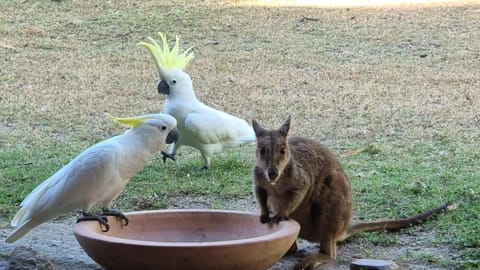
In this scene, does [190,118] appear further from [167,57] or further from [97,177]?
[97,177]

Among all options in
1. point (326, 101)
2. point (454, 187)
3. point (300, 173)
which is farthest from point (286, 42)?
point (300, 173)

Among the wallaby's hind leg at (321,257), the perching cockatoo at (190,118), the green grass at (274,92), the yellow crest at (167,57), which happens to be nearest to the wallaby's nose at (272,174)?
the wallaby's hind leg at (321,257)

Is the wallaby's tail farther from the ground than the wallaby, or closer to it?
closer to it

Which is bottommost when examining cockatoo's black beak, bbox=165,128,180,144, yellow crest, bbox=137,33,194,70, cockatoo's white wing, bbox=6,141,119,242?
cockatoo's white wing, bbox=6,141,119,242

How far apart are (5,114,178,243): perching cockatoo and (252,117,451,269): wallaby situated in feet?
1.51

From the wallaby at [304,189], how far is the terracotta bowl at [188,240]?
109mm

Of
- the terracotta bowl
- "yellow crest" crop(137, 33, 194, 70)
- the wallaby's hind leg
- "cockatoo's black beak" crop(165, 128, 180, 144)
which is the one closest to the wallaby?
the wallaby's hind leg

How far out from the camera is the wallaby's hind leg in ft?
12.6

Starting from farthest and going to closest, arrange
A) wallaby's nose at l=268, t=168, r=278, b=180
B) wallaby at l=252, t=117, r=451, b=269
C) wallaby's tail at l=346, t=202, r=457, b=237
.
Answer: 1. wallaby's tail at l=346, t=202, r=457, b=237
2. wallaby at l=252, t=117, r=451, b=269
3. wallaby's nose at l=268, t=168, r=278, b=180

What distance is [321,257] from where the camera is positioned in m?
3.86

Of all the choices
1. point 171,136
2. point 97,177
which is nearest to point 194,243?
point 97,177

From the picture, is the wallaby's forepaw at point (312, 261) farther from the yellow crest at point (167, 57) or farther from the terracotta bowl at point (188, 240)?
the yellow crest at point (167, 57)

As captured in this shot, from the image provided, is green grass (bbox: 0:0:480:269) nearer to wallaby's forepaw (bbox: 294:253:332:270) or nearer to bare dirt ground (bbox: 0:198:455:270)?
bare dirt ground (bbox: 0:198:455:270)

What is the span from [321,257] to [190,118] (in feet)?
6.53
